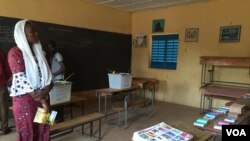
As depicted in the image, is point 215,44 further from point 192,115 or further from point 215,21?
point 192,115

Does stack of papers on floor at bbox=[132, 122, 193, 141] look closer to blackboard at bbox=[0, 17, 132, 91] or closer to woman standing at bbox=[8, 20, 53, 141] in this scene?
woman standing at bbox=[8, 20, 53, 141]

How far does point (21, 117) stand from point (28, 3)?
134 inches

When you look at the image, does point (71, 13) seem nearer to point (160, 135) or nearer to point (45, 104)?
point (45, 104)

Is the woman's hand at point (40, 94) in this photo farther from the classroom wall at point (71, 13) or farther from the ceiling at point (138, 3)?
the ceiling at point (138, 3)

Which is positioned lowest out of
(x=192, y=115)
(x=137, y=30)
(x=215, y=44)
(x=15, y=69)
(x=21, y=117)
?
(x=192, y=115)

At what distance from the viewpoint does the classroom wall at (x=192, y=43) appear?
5.02 metres

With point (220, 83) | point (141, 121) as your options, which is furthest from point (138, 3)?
point (141, 121)

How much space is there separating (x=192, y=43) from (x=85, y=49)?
2847mm

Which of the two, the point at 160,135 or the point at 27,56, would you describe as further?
the point at 27,56

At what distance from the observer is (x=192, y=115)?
16.3 feet

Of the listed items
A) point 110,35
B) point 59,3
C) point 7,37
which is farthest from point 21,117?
point 110,35

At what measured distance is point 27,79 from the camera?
1840mm

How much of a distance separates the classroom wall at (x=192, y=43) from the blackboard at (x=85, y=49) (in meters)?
A: 0.74

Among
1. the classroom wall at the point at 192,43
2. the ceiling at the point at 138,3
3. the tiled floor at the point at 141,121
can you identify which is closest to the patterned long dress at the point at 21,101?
the tiled floor at the point at 141,121
